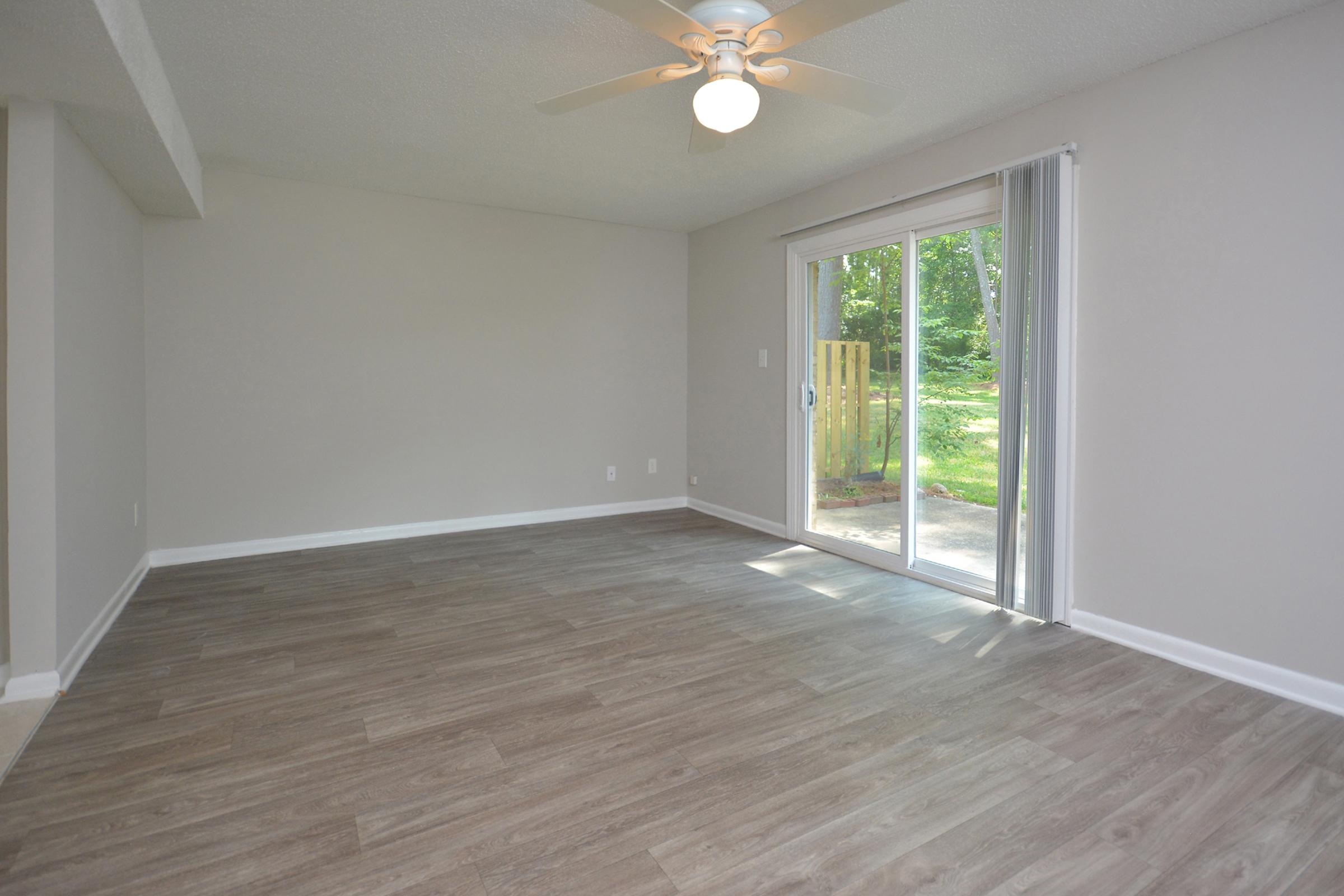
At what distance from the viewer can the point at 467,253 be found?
5.06 m

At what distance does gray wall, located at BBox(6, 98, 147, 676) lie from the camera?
2.47m

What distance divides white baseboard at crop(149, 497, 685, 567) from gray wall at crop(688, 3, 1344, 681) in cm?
356

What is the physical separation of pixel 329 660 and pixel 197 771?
2.66 feet

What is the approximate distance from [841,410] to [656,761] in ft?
9.88

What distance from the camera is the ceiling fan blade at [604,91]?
7.55 ft

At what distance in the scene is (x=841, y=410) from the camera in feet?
14.9

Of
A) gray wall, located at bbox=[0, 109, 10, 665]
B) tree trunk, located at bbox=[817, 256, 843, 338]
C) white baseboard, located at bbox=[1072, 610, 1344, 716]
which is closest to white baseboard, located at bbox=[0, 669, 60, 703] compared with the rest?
gray wall, located at bbox=[0, 109, 10, 665]

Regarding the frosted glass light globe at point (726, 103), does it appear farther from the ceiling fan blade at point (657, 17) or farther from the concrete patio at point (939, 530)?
the concrete patio at point (939, 530)

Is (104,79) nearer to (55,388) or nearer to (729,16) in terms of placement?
(55,388)

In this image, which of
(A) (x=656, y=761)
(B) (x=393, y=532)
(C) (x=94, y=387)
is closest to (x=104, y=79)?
(C) (x=94, y=387)

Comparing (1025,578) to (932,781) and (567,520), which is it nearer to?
(932,781)

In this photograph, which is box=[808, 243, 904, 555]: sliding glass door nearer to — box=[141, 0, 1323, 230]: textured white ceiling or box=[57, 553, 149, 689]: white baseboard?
box=[141, 0, 1323, 230]: textured white ceiling

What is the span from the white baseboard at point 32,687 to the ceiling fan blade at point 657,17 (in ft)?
9.76

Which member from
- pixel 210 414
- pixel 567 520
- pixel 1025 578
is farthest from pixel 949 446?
pixel 210 414
